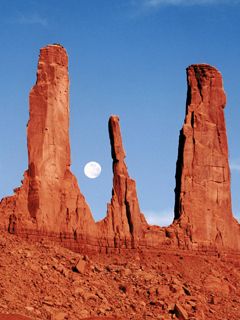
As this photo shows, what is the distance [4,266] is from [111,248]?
11333mm

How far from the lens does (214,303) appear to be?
7706cm

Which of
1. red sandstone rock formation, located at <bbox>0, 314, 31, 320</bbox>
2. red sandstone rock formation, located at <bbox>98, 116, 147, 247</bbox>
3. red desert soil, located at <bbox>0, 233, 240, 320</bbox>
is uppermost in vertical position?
red sandstone rock formation, located at <bbox>98, 116, 147, 247</bbox>

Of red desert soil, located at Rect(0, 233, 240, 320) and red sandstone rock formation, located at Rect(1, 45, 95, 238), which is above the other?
red sandstone rock formation, located at Rect(1, 45, 95, 238)

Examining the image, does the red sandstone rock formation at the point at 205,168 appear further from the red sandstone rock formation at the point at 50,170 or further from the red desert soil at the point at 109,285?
the red sandstone rock formation at the point at 50,170

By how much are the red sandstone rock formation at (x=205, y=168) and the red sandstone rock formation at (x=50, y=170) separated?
27.3ft

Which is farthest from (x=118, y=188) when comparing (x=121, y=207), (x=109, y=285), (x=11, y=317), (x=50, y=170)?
(x=11, y=317)

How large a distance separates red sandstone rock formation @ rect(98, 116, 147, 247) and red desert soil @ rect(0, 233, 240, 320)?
1330mm

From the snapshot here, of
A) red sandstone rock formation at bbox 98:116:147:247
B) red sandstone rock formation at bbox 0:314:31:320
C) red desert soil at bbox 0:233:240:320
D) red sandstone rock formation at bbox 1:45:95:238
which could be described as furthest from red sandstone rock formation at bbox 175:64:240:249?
red sandstone rock formation at bbox 0:314:31:320

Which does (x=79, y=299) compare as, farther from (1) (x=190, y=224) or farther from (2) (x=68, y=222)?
(1) (x=190, y=224)

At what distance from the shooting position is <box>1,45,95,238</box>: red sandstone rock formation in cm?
7619

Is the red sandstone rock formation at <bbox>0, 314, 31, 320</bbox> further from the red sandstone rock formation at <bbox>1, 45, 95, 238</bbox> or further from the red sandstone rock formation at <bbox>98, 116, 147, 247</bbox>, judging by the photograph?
the red sandstone rock formation at <bbox>98, 116, 147, 247</bbox>

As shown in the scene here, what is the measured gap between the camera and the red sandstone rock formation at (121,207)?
80.4 metres

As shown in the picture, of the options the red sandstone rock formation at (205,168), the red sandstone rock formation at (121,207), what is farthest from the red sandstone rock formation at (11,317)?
the red sandstone rock formation at (205,168)

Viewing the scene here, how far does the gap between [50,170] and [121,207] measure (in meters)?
5.79
